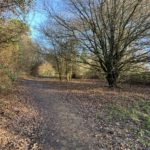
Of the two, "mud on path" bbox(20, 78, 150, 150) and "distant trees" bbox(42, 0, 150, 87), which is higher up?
"distant trees" bbox(42, 0, 150, 87)

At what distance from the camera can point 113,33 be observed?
A: 20875 millimetres

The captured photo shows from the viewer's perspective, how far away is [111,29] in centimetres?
2073

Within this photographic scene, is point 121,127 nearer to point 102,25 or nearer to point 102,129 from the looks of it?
point 102,129

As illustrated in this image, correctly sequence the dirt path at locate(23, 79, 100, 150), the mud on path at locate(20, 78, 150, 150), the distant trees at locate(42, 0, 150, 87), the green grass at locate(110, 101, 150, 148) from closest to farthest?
the dirt path at locate(23, 79, 100, 150), the mud on path at locate(20, 78, 150, 150), the green grass at locate(110, 101, 150, 148), the distant trees at locate(42, 0, 150, 87)

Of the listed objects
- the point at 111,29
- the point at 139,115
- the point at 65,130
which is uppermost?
the point at 111,29

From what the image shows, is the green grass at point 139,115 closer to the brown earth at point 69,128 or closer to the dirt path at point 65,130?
the brown earth at point 69,128

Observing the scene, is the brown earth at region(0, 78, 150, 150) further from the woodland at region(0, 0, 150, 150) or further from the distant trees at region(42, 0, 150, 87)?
the distant trees at region(42, 0, 150, 87)

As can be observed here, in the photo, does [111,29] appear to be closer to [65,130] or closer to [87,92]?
[87,92]

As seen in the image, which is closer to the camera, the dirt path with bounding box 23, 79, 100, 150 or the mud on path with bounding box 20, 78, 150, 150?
the dirt path with bounding box 23, 79, 100, 150

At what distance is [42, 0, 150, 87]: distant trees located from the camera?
66.2ft

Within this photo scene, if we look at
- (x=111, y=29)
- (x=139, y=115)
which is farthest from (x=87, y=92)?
(x=139, y=115)

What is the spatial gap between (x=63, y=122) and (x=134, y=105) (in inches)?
198

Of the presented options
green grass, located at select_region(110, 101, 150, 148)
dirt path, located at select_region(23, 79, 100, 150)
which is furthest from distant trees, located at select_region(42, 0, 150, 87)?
dirt path, located at select_region(23, 79, 100, 150)

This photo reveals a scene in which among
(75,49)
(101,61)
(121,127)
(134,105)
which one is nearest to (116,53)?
(101,61)
